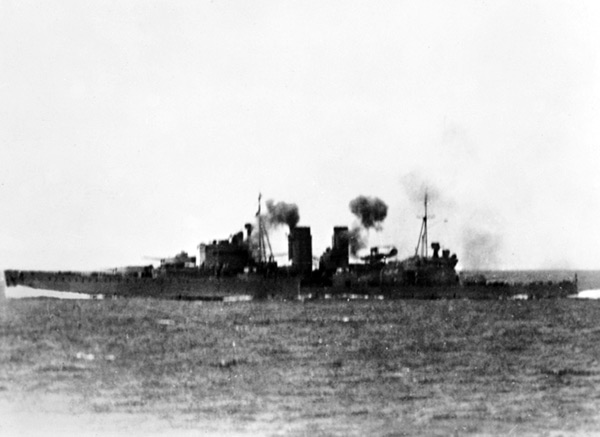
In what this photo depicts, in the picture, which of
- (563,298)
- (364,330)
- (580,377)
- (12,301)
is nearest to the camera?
(580,377)

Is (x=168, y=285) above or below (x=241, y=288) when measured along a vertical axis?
above

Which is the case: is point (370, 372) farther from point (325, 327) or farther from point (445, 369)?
point (325, 327)

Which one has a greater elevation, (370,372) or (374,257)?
(374,257)

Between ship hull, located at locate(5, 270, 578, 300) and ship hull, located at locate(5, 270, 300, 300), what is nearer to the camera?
A: ship hull, located at locate(5, 270, 300, 300)

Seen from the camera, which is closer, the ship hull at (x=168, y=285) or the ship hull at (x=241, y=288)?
the ship hull at (x=168, y=285)

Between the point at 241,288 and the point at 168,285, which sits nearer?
the point at 241,288

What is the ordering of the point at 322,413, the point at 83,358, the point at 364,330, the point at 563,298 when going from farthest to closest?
the point at 563,298 < the point at 364,330 < the point at 83,358 < the point at 322,413

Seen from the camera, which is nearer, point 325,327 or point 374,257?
point 325,327

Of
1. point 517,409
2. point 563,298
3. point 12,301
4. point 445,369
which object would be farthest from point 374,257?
point 517,409
